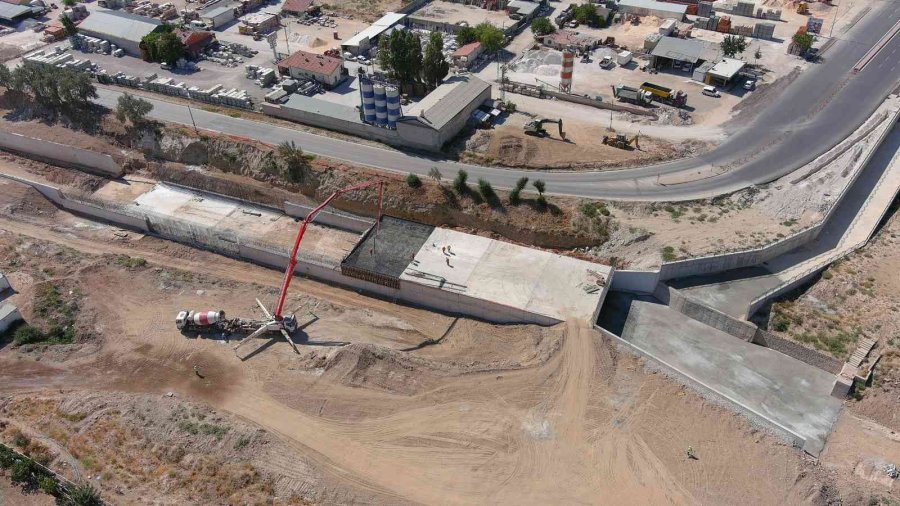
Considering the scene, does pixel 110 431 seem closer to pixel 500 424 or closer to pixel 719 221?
pixel 500 424

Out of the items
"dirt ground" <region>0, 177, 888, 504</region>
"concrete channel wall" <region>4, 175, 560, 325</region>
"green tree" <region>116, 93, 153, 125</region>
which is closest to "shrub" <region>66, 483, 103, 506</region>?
"dirt ground" <region>0, 177, 888, 504</region>

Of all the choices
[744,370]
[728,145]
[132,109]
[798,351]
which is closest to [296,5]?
[132,109]

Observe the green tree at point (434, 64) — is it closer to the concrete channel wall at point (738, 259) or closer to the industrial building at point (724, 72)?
the industrial building at point (724, 72)

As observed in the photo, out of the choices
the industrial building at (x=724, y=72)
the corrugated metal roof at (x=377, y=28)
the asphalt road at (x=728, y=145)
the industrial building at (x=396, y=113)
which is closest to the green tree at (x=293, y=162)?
the asphalt road at (x=728, y=145)

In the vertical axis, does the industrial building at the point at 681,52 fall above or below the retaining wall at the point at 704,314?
above

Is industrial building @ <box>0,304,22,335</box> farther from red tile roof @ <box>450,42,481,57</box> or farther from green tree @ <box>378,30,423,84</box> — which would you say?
red tile roof @ <box>450,42,481,57</box>
